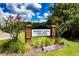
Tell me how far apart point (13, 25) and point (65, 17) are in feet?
Result: 2.18

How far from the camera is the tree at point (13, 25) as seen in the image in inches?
121

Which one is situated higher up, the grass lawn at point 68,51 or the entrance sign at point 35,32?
the entrance sign at point 35,32

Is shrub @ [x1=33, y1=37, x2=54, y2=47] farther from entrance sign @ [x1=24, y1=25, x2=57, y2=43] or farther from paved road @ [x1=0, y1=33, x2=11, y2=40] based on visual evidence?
paved road @ [x1=0, y1=33, x2=11, y2=40]

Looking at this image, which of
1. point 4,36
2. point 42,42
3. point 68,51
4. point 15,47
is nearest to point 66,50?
point 68,51

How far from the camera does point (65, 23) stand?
3145 millimetres

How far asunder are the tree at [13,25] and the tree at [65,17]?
1.40ft

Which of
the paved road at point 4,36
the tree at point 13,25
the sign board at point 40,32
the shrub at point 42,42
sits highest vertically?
the tree at point 13,25

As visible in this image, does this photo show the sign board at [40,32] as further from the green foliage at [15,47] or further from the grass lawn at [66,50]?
the green foliage at [15,47]

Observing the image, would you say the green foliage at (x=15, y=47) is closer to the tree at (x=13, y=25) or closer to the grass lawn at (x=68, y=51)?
the tree at (x=13, y=25)

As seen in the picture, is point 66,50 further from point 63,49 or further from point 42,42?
point 42,42

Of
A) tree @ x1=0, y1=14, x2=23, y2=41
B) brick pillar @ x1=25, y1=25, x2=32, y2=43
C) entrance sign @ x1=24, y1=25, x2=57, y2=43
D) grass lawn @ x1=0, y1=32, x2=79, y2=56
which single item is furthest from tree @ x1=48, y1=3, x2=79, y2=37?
tree @ x1=0, y1=14, x2=23, y2=41

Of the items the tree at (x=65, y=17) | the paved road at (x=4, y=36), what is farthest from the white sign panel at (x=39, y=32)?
the paved road at (x=4, y=36)

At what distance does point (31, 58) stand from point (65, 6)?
0.78 metres

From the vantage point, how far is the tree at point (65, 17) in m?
3.12
